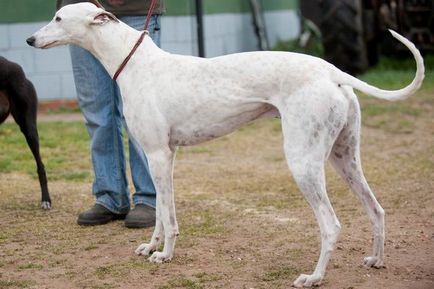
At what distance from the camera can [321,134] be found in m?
4.53

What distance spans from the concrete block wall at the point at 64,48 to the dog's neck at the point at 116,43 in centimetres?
614

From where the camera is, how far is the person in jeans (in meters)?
5.96

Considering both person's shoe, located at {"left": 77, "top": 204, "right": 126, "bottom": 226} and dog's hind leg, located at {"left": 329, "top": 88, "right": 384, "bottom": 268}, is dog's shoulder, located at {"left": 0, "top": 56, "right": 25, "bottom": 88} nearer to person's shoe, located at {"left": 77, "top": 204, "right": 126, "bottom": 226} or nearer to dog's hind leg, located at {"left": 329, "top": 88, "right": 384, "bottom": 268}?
person's shoe, located at {"left": 77, "top": 204, "right": 126, "bottom": 226}

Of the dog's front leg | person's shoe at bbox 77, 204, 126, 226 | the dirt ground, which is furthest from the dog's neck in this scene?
person's shoe at bbox 77, 204, 126, 226

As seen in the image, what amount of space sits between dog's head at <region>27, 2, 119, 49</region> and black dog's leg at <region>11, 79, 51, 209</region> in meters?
1.62

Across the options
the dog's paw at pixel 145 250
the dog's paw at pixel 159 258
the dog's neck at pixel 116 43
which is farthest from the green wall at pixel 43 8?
the dog's paw at pixel 159 258

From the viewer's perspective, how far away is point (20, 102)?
270 inches

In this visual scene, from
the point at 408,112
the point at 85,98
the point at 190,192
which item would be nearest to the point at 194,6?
the point at 408,112

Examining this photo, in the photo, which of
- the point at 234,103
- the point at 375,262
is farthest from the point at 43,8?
the point at 375,262

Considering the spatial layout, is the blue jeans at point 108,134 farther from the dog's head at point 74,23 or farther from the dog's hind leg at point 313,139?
the dog's hind leg at point 313,139

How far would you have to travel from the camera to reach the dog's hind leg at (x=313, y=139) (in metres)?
4.52

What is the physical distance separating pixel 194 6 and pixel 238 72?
7807 mm

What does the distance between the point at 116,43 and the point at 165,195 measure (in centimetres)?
91

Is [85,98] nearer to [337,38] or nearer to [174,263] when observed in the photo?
[174,263]
